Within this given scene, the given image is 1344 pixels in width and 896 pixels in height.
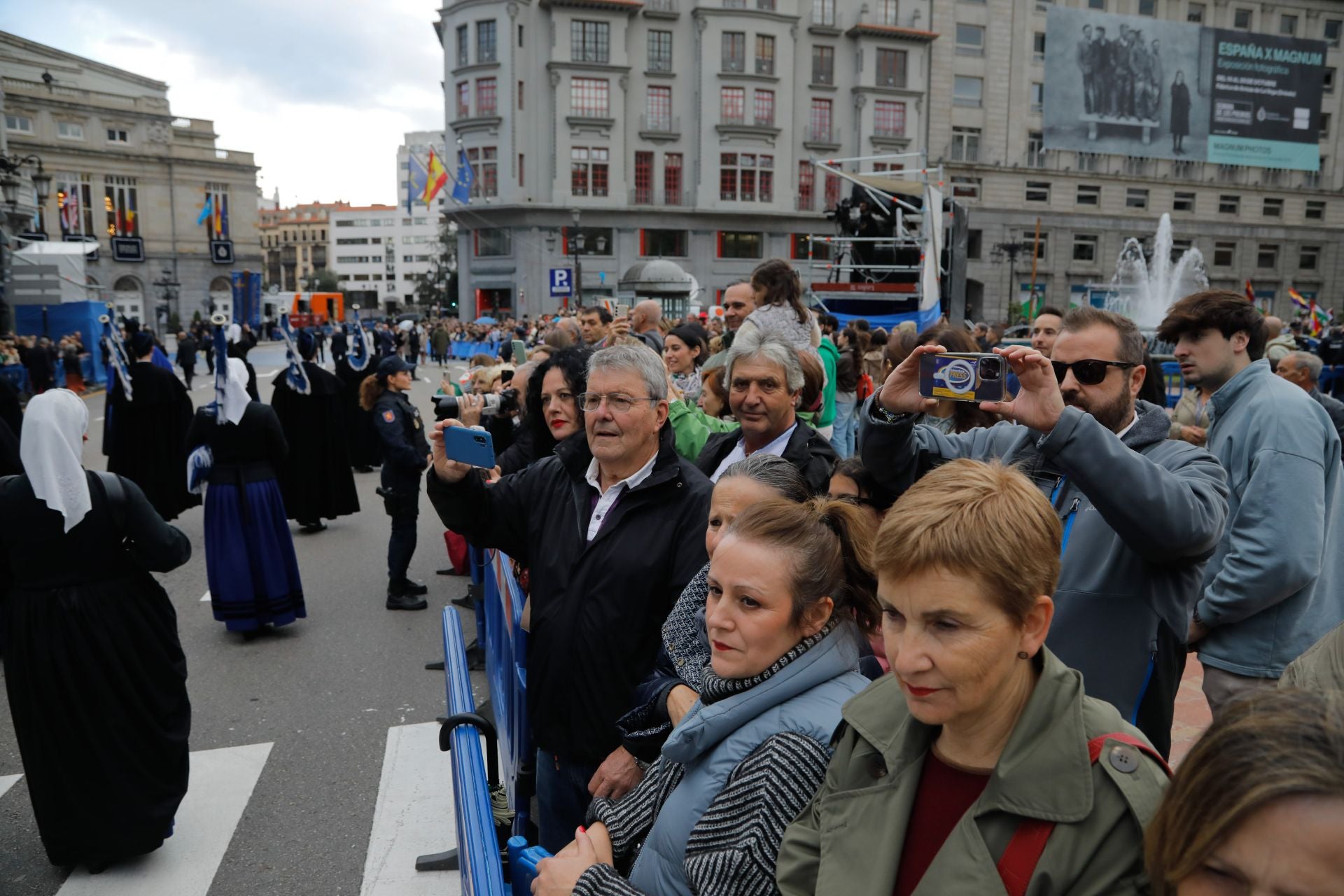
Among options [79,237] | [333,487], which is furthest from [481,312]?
[333,487]

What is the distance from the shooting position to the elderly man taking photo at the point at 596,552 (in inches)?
112

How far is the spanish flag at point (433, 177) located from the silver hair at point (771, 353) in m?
27.3

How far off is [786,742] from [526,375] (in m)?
4.03

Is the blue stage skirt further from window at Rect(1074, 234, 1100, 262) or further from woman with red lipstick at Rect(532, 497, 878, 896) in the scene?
window at Rect(1074, 234, 1100, 262)

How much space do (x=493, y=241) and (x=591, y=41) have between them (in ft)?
34.9

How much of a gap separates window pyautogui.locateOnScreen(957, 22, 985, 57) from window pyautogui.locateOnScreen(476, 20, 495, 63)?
23.8 meters

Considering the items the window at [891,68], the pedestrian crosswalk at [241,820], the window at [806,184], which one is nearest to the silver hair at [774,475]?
the pedestrian crosswalk at [241,820]

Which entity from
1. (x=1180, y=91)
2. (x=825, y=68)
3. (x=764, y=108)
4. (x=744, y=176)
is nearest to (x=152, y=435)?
(x=744, y=176)

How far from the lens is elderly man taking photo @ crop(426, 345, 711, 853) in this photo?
2.84 meters

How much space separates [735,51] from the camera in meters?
Result: 42.7

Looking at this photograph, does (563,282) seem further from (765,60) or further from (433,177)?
(765,60)

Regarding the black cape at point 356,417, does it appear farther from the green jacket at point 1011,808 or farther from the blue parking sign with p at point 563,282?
the green jacket at point 1011,808

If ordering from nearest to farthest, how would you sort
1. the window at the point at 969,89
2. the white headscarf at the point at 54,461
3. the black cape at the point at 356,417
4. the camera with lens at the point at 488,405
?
1. the camera with lens at the point at 488,405
2. the white headscarf at the point at 54,461
3. the black cape at the point at 356,417
4. the window at the point at 969,89

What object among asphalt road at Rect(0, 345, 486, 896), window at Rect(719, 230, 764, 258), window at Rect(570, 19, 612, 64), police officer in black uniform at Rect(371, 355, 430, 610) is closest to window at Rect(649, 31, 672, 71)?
window at Rect(570, 19, 612, 64)
